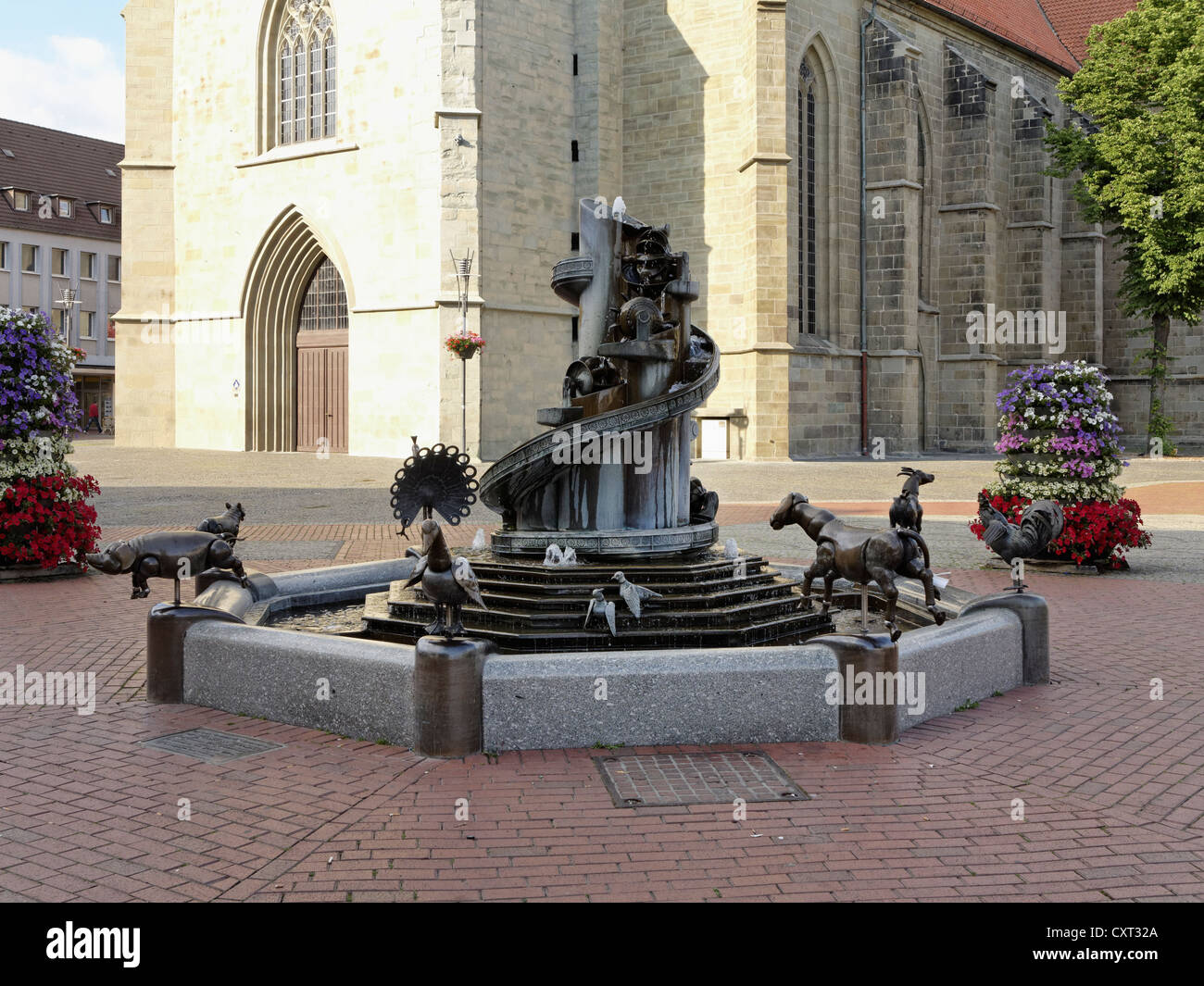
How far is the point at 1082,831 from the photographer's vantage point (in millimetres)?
4367

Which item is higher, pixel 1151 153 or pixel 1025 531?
pixel 1151 153

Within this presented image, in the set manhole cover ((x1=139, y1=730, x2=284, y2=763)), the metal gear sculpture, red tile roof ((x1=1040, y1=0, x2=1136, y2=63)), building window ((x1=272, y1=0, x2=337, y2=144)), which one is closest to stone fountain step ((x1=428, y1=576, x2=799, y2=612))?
the metal gear sculpture

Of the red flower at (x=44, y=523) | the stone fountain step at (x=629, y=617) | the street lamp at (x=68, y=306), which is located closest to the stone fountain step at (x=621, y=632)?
the stone fountain step at (x=629, y=617)

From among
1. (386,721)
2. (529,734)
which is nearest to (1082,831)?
(529,734)

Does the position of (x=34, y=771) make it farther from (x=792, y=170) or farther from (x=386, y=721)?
(x=792, y=170)

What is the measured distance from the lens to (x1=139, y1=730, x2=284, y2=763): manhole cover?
5.38 m

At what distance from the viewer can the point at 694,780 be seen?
4.98 metres

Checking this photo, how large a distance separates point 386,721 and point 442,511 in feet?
8.50

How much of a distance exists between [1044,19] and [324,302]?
3181cm

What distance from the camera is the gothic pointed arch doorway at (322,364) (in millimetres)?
30672

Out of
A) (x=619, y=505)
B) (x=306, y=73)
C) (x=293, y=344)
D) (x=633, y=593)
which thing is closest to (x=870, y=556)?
(x=633, y=593)

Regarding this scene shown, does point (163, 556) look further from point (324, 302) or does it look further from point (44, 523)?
point (324, 302)

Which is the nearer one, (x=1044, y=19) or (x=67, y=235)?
(x=1044, y=19)

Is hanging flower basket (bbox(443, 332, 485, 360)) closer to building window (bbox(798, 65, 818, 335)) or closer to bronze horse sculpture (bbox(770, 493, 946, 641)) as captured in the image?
building window (bbox(798, 65, 818, 335))
